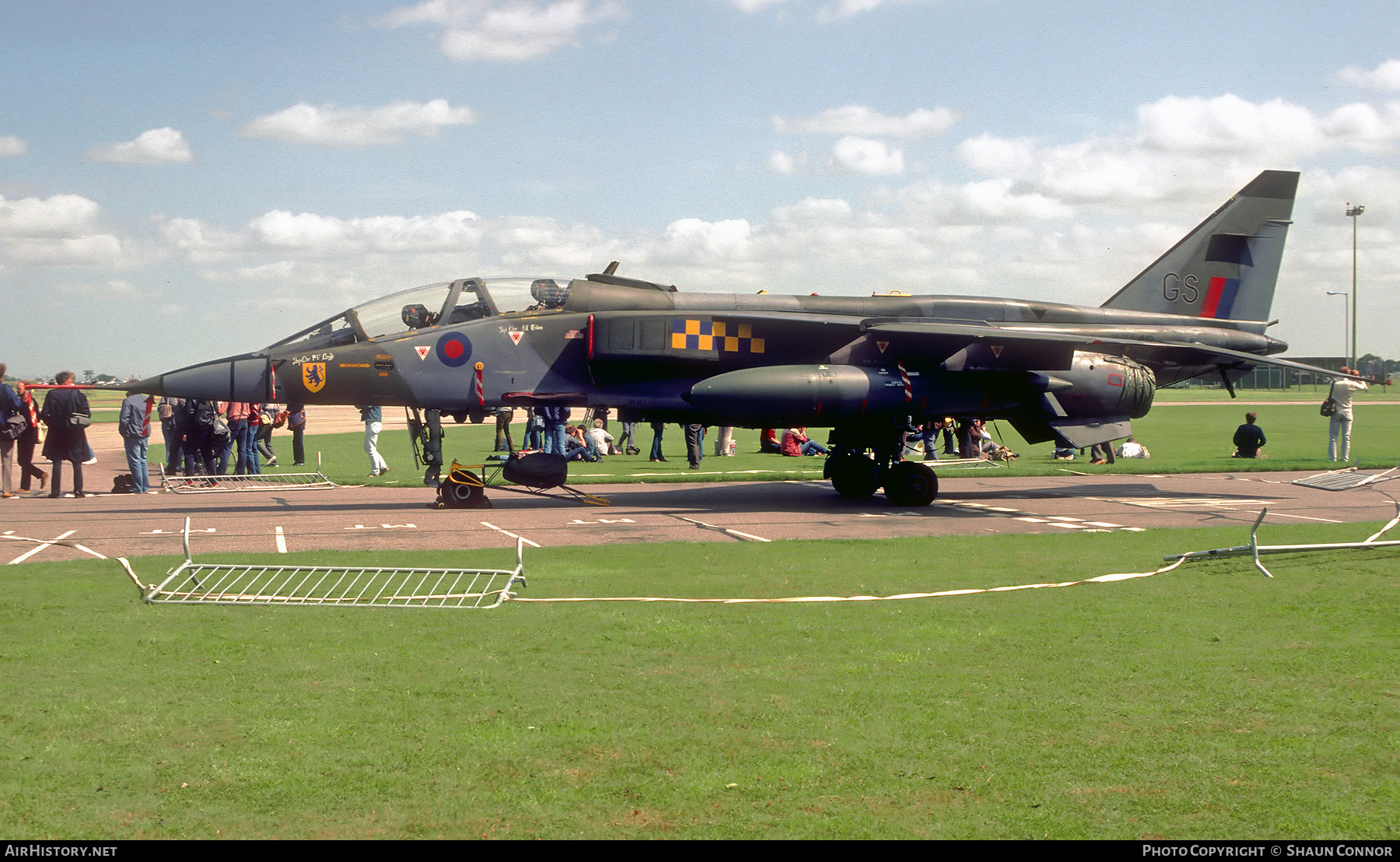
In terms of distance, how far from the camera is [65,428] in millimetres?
19250

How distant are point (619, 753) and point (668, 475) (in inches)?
669

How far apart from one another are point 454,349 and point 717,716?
38.4 ft

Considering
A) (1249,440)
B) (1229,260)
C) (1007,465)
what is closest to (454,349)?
(1007,465)

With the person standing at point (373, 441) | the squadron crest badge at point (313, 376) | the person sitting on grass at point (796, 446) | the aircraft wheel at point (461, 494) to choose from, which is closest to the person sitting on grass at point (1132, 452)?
the person sitting on grass at point (796, 446)

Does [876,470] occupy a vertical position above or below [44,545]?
above

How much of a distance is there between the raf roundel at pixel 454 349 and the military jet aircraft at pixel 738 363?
0.02m

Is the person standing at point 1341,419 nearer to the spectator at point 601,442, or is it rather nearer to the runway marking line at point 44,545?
the spectator at point 601,442

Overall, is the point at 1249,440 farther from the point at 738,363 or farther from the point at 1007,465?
the point at 738,363

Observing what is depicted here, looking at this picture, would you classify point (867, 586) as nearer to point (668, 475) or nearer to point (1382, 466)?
point (668, 475)

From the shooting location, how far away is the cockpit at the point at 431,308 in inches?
642

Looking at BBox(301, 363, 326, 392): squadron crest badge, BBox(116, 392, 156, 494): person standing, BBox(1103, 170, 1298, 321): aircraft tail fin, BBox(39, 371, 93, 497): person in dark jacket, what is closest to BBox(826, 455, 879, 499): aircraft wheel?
BBox(1103, 170, 1298, 321): aircraft tail fin

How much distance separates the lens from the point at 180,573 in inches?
390

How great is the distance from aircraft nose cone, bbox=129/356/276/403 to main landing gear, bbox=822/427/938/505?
9052mm
